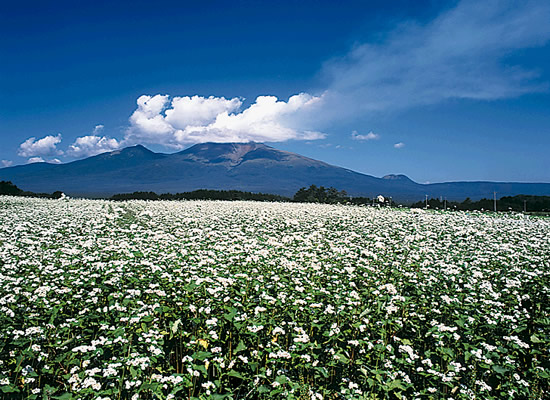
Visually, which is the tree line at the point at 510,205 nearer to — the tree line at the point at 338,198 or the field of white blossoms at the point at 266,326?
the tree line at the point at 338,198

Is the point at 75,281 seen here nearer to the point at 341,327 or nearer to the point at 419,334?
the point at 341,327

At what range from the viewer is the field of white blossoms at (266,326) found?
15.1 feet

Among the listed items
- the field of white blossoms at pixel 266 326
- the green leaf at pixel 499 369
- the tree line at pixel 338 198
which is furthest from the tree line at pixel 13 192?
the green leaf at pixel 499 369

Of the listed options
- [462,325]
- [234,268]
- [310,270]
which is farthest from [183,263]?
[462,325]

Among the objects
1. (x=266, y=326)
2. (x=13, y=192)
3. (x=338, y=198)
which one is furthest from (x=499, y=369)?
(x=13, y=192)

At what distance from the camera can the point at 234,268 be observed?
27.4 ft

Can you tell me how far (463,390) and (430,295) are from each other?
10.3 ft

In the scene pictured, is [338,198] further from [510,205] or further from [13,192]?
[13,192]

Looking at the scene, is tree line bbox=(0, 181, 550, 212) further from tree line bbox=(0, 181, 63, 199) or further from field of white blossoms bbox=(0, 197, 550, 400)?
field of white blossoms bbox=(0, 197, 550, 400)

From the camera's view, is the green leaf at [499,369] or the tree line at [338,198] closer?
the green leaf at [499,369]

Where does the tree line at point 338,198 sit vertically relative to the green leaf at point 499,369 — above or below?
above

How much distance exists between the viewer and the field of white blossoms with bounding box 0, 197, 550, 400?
4602 mm

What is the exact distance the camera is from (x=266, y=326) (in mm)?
5836

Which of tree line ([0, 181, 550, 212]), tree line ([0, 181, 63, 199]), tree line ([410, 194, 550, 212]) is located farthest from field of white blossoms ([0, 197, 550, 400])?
tree line ([0, 181, 63, 199])
